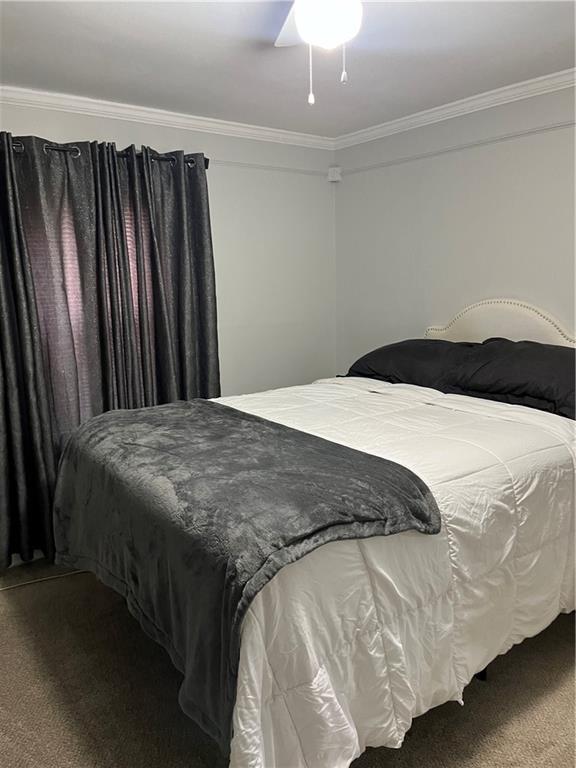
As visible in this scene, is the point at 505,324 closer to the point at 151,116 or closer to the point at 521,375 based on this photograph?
the point at 521,375

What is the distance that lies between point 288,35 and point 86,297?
65.4 inches

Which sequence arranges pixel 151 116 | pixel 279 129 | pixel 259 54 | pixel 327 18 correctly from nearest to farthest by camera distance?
pixel 327 18 → pixel 259 54 → pixel 151 116 → pixel 279 129

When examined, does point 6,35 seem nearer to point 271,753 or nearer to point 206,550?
point 206,550

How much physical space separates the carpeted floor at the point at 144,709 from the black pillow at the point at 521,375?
3.01 feet

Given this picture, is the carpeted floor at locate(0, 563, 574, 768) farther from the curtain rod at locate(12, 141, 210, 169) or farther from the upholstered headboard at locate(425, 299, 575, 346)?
the curtain rod at locate(12, 141, 210, 169)

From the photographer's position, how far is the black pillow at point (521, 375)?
2582 mm

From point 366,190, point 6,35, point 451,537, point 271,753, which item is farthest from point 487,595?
point 366,190

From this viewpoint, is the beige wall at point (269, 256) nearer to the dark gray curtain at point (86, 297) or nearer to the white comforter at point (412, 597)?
the dark gray curtain at point (86, 297)

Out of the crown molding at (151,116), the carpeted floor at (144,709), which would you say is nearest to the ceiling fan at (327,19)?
the crown molding at (151,116)

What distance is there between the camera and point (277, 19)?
2209mm

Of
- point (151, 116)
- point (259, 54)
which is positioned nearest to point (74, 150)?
point (151, 116)

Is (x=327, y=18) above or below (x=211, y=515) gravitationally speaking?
above

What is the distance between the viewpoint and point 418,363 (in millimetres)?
3234

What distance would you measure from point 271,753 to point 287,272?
10.5 ft
